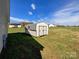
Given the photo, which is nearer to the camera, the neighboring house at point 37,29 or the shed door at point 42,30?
the neighboring house at point 37,29

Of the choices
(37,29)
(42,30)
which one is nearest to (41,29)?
(42,30)

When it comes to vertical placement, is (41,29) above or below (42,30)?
above

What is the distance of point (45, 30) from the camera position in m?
15.0

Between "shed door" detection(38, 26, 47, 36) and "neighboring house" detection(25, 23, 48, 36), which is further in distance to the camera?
"shed door" detection(38, 26, 47, 36)

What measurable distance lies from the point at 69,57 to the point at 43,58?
1499 millimetres

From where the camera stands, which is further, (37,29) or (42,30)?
(42,30)

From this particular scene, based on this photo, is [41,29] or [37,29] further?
[41,29]

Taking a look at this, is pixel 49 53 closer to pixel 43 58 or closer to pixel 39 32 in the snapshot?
pixel 43 58

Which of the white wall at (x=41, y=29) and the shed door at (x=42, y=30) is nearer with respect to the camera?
the white wall at (x=41, y=29)

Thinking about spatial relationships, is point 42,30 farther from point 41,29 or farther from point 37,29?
point 37,29

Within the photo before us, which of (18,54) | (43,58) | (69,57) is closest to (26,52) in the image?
(18,54)

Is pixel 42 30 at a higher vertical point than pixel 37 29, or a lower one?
lower

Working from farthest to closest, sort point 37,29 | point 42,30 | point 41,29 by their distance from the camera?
point 42,30 < point 41,29 < point 37,29

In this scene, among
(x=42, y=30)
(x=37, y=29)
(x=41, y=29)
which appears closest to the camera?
(x=37, y=29)
